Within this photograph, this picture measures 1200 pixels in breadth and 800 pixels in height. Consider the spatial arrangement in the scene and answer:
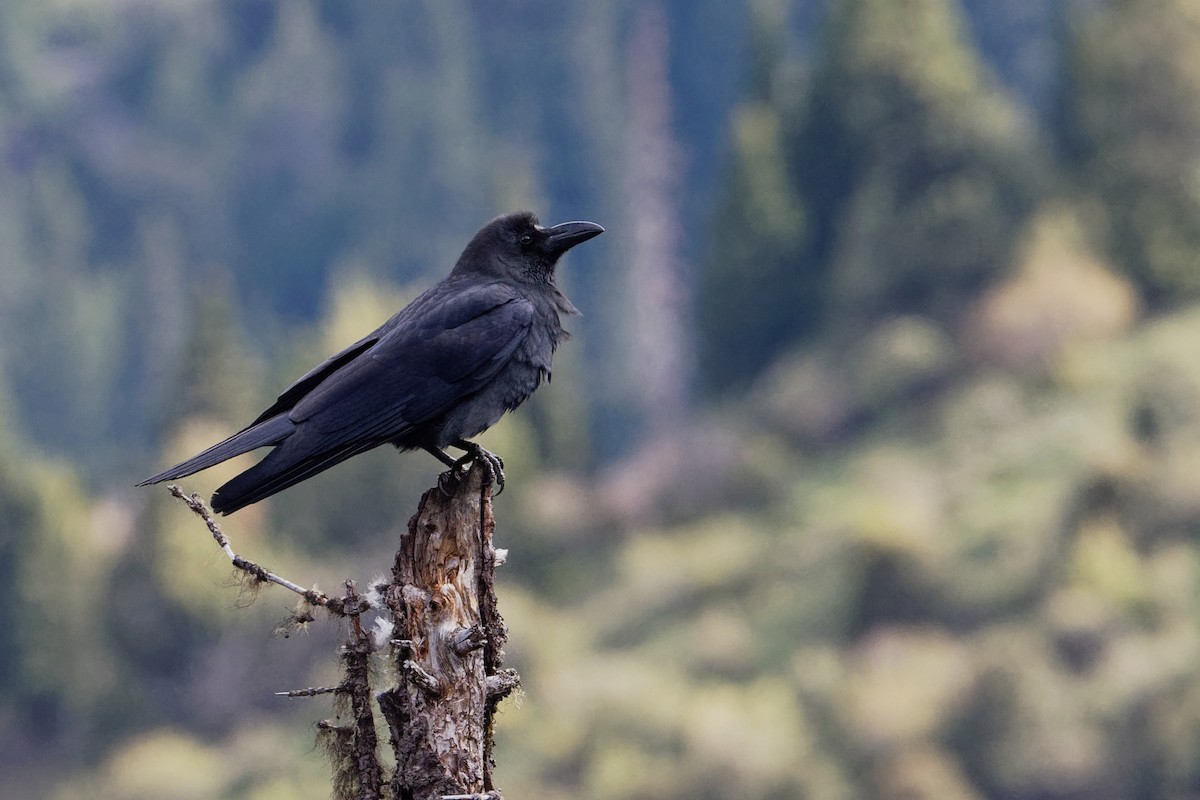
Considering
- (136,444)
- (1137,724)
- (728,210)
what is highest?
(136,444)

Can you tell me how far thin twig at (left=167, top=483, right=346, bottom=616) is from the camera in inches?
337

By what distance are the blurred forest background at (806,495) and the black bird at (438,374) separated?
1520cm

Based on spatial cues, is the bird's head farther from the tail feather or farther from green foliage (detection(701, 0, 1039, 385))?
green foliage (detection(701, 0, 1039, 385))

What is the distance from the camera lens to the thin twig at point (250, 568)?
8562 millimetres

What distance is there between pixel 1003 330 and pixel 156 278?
181 feet

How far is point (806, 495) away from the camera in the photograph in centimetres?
5734

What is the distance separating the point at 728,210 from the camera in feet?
223

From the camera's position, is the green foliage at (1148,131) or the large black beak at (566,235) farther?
the green foliage at (1148,131)

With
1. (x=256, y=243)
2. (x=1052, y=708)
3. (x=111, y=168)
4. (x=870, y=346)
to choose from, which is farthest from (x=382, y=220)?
(x=1052, y=708)

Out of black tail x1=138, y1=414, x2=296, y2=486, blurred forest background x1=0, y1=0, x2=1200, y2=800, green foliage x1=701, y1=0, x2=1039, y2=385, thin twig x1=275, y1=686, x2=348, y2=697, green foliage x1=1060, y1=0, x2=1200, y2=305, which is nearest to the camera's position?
thin twig x1=275, y1=686, x2=348, y2=697

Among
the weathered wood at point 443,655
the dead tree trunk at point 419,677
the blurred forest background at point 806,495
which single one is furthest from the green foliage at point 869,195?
the dead tree trunk at point 419,677

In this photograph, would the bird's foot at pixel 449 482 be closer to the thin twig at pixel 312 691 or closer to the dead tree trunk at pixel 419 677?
the dead tree trunk at pixel 419 677

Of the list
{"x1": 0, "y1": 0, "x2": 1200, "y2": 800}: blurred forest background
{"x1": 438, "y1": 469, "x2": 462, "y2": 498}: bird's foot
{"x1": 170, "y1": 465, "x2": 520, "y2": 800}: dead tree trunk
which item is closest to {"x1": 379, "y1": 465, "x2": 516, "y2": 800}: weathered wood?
{"x1": 170, "y1": 465, "x2": 520, "y2": 800}: dead tree trunk

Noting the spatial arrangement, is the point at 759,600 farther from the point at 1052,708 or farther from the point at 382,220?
the point at 382,220
